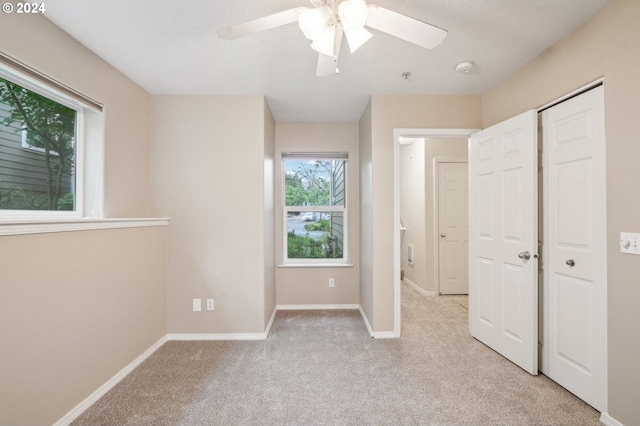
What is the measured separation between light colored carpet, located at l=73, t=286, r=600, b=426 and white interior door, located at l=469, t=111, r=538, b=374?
0.24 meters

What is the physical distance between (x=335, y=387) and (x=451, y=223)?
314 cm

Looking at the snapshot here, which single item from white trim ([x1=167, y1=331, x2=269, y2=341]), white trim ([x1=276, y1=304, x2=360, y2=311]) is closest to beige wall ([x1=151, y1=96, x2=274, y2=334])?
white trim ([x1=167, y1=331, x2=269, y2=341])

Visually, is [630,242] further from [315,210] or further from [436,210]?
[315,210]

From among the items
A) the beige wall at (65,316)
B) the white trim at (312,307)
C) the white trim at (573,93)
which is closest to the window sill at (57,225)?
the beige wall at (65,316)

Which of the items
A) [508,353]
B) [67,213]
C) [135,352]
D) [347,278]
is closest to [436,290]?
[347,278]

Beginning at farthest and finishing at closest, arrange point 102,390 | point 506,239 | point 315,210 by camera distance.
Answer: point 315,210 → point 506,239 → point 102,390

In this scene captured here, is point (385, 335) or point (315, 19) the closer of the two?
point (315, 19)

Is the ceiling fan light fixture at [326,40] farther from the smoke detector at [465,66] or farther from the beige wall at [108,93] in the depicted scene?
the beige wall at [108,93]

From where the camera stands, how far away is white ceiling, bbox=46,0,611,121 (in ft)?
5.39

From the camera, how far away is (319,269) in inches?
147

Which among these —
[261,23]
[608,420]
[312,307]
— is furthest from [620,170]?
[312,307]

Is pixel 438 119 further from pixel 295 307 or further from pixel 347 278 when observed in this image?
pixel 295 307

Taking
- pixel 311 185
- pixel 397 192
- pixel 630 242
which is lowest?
pixel 630 242

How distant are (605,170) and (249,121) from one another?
274 cm
